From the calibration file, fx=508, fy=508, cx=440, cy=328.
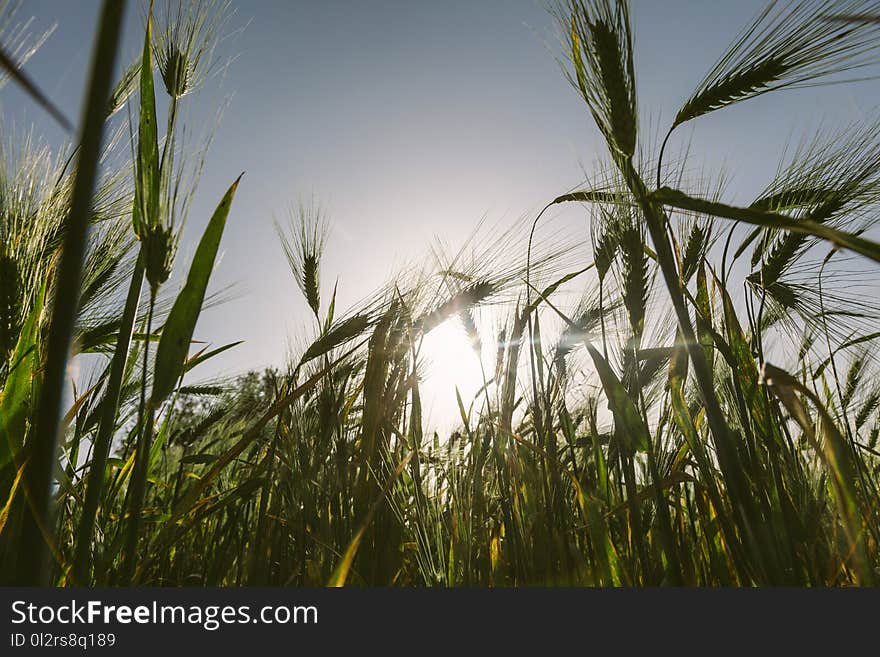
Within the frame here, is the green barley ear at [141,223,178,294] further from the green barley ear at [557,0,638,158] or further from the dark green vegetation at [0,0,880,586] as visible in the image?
the green barley ear at [557,0,638,158]

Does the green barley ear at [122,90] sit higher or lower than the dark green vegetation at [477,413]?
higher

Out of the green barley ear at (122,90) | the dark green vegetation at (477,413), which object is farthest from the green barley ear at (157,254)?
the green barley ear at (122,90)

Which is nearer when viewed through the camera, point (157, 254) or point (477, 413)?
point (157, 254)

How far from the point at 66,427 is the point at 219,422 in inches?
55.2

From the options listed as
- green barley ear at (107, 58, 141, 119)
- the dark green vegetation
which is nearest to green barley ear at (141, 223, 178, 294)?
the dark green vegetation

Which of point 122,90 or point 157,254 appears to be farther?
point 122,90

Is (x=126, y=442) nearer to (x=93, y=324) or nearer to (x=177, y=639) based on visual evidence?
(x=93, y=324)

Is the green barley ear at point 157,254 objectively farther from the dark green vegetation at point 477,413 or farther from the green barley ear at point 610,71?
the green barley ear at point 610,71

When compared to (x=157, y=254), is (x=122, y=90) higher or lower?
higher

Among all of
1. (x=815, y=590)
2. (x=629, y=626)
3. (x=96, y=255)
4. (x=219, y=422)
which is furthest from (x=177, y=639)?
(x=219, y=422)

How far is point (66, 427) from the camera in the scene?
1.24 m

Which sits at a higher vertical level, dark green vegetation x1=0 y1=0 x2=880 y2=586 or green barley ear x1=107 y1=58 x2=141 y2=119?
green barley ear x1=107 y1=58 x2=141 y2=119

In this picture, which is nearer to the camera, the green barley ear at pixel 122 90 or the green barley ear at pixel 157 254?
the green barley ear at pixel 157 254

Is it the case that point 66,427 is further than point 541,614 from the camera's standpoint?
Yes
